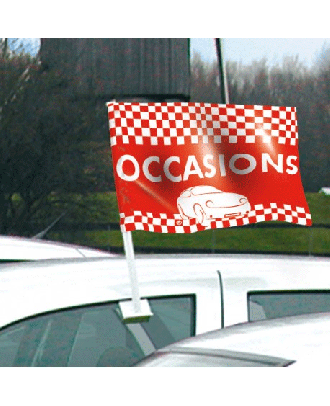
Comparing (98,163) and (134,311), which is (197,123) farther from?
(98,163)

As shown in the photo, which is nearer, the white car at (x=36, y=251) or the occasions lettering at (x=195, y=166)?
the occasions lettering at (x=195, y=166)

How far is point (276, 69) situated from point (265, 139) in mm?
2327

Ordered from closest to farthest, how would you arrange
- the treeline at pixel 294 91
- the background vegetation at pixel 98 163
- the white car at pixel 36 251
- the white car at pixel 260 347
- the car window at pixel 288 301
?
the white car at pixel 260 347 < the car window at pixel 288 301 < the white car at pixel 36 251 < the treeline at pixel 294 91 < the background vegetation at pixel 98 163

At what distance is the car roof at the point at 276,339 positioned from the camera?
1.09 m

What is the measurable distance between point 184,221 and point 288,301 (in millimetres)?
474

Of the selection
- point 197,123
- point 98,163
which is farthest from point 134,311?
point 98,163

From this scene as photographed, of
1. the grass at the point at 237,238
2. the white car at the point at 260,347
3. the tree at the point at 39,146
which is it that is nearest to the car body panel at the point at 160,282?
the white car at the point at 260,347

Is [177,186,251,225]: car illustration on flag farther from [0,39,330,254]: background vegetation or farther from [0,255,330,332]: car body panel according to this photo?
[0,39,330,254]: background vegetation

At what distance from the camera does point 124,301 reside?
1.70 metres

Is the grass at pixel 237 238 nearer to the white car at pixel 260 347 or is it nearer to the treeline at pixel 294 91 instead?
the treeline at pixel 294 91

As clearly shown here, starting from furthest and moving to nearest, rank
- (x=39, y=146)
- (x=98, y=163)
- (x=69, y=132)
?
(x=69, y=132), (x=39, y=146), (x=98, y=163)

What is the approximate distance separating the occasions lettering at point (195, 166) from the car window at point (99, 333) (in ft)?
1.86
